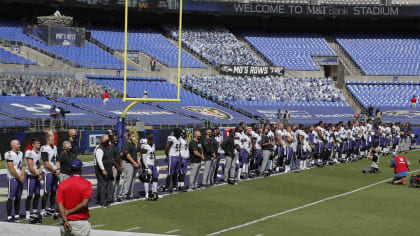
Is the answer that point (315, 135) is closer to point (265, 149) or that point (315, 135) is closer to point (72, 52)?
point (265, 149)

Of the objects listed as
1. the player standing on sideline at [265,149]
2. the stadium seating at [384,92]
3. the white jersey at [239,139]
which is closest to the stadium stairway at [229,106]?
the stadium seating at [384,92]

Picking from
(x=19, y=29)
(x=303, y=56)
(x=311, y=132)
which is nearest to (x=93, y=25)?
(x=19, y=29)

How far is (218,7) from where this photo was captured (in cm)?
5269

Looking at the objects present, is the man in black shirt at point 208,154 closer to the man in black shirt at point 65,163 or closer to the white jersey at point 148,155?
the white jersey at point 148,155

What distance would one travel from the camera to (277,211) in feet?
47.0

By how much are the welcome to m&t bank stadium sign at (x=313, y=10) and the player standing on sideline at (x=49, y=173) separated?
4070 centimetres

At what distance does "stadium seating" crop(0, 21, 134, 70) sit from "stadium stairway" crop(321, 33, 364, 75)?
19490 millimetres

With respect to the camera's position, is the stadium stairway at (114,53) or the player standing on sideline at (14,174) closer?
the player standing on sideline at (14,174)

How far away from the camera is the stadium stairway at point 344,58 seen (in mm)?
52081

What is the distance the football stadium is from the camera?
1313cm

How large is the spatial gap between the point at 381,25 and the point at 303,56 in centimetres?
1023

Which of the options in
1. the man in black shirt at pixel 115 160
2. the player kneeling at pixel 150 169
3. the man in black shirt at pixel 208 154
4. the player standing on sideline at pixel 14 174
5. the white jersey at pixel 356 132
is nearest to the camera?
the player standing on sideline at pixel 14 174

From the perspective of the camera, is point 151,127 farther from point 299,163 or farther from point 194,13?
point 194,13

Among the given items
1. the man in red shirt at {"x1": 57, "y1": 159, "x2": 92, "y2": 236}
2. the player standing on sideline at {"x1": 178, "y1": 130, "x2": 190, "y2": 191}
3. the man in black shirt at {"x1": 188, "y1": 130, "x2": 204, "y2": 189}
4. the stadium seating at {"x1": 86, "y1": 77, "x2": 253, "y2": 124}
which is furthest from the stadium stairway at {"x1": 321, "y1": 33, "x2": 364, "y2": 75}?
the man in red shirt at {"x1": 57, "y1": 159, "x2": 92, "y2": 236}
